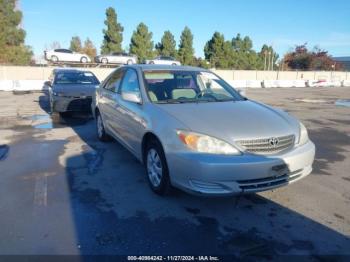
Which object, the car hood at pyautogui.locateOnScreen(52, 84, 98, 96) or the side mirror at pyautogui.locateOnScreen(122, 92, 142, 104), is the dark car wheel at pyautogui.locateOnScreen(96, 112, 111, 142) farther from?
the car hood at pyautogui.locateOnScreen(52, 84, 98, 96)

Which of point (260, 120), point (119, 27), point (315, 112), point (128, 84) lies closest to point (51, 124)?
point (128, 84)

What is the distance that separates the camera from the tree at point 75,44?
2349 inches

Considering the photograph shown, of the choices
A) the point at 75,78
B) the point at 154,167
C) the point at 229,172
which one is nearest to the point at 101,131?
the point at 154,167

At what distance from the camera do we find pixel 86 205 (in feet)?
13.5

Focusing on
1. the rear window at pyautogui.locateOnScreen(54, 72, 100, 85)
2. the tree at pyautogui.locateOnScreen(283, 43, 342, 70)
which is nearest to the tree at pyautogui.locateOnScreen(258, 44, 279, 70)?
the tree at pyautogui.locateOnScreen(283, 43, 342, 70)

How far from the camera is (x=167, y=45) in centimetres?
4903

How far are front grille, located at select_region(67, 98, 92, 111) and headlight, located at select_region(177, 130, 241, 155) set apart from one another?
7374 millimetres

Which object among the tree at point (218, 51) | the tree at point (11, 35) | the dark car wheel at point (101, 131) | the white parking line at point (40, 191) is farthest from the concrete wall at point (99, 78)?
the white parking line at point (40, 191)

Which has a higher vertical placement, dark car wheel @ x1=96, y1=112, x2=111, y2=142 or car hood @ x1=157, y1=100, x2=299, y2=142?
car hood @ x1=157, y1=100, x2=299, y2=142

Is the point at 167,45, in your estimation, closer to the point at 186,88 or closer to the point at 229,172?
the point at 186,88

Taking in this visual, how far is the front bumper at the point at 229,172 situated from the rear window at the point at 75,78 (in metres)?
8.56

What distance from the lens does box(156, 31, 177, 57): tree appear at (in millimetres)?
49000

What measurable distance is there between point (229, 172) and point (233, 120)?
31.0 inches

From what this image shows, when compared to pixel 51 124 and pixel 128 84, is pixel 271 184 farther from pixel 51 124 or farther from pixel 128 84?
pixel 51 124
